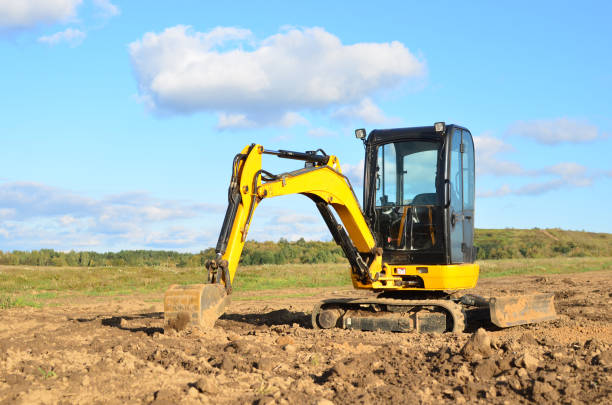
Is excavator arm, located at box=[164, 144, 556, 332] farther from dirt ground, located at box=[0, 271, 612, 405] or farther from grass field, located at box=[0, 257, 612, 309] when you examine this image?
grass field, located at box=[0, 257, 612, 309]

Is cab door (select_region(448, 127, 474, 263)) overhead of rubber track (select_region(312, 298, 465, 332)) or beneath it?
overhead

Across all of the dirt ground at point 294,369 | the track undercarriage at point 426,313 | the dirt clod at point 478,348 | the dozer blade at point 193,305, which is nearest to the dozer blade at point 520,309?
the track undercarriage at point 426,313

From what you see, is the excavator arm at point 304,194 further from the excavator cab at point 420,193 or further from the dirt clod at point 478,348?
the dirt clod at point 478,348

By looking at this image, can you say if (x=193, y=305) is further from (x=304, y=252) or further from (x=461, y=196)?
(x=304, y=252)

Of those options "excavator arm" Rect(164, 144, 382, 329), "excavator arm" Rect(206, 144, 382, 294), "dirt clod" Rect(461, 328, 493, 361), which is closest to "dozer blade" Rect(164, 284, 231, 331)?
"excavator arm" Rect(164, 144, 382, 329)

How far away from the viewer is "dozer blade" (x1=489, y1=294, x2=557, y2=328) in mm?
10211

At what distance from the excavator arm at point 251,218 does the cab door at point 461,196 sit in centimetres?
133

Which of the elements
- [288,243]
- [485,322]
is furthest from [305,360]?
[288,243]

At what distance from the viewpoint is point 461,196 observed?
10.8 metres

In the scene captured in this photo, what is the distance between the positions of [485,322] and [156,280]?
1508 centimetres

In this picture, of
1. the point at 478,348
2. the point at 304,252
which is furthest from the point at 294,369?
the point at 304,252

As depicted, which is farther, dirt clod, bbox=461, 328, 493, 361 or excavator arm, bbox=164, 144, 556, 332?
excavator arm, bbox=164, 144, 556, 332

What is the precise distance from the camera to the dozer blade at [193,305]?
8.25m

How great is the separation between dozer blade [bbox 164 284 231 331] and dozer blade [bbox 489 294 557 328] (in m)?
4.53
